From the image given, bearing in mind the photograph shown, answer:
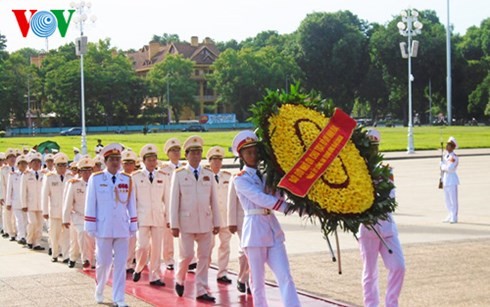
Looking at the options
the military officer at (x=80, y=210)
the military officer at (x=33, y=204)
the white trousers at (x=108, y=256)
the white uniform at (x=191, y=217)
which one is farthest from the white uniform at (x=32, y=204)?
the white uniform at (x=191, y=217)

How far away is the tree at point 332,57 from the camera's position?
100500 millimetres

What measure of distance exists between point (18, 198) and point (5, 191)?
1318 millimetres

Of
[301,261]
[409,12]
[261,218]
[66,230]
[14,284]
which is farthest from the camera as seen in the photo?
[409,12]

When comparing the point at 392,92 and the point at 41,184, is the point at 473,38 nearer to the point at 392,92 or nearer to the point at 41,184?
the point at 392,92

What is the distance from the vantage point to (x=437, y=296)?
948 centimetres

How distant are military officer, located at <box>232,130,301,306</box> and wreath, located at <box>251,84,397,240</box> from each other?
0.13m

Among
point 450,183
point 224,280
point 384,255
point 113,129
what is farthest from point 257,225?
point 113,129

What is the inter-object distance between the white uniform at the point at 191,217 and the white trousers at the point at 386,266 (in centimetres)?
233

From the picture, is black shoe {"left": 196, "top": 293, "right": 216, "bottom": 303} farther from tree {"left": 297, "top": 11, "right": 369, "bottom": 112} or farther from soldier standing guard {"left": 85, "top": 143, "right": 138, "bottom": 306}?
tree {"left": 297, "top": 11, "right": 369, "bottom": 112}

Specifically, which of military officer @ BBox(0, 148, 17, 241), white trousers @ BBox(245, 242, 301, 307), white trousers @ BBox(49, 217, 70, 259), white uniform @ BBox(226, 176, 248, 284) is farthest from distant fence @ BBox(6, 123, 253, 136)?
white trousers @ BBox(245, 242, 301, 307)

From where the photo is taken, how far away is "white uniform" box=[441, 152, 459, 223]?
1686cm

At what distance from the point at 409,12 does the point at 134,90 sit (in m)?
55.3

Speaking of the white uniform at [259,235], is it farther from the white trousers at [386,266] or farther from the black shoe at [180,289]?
the black shoe at [180,289]

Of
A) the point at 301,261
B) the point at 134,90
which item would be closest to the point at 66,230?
the point at 301,261
